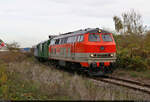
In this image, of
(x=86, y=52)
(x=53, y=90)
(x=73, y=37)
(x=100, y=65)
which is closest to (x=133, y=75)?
(x=100, y=65)

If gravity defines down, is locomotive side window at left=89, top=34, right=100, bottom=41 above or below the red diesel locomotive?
above

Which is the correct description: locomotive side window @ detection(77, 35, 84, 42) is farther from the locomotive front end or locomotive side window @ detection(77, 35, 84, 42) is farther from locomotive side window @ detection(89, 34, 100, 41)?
→ locomotive side window @ detection(89, 34, 100, 41)

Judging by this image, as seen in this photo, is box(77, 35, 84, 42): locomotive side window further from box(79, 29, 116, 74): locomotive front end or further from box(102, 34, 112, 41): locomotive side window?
box(102, 34, 112, 41): locomotive side window

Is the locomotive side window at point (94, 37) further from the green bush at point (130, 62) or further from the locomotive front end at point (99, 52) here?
the green bush at point (130, 62)

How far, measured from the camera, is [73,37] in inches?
645

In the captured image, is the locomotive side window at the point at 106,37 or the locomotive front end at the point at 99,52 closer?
the locomotive front end at the point at 99,52

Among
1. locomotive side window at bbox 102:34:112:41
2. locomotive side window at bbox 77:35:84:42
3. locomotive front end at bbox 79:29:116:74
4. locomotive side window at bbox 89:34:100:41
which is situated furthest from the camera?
locomotive side window at bbox 102:34:112:41

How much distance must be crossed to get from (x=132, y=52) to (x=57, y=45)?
270 inches

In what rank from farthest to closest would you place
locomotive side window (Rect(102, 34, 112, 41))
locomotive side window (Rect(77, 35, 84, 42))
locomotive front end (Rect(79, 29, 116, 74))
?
locomotive side window (Rect(102, 34, 112, 41)), locomotive side window (Rect(77, 35, 84, 42)), locomotive front end (Rect(79, 29, 116, 74))

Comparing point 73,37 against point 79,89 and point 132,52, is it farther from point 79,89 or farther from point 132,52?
point 79,89

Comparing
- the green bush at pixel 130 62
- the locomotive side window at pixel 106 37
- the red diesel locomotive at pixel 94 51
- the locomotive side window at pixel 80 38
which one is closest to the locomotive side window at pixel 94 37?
the red diesel locomotive at pixel 94 51

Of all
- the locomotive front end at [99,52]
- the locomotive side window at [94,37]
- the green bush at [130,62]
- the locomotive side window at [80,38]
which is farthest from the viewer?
the green bush at [130,62]

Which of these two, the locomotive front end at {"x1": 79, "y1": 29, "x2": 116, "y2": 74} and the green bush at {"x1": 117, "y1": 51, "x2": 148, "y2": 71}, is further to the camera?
the green bush at {"x1": 117, "y1": 51, "x2": 148, "y2": 71}

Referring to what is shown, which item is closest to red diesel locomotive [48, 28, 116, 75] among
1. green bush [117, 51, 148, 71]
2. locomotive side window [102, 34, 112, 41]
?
locomotive side window [102, 34, 112, 41]
